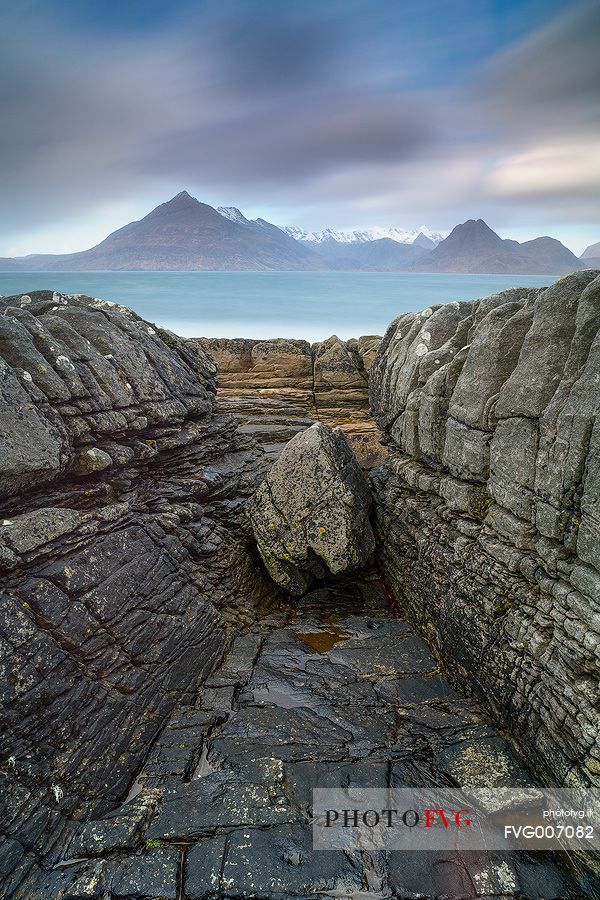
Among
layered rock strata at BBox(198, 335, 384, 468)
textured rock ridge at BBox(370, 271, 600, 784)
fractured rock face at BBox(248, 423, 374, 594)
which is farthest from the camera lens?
layered rock strata at BBox(198, 335, 384, 468)

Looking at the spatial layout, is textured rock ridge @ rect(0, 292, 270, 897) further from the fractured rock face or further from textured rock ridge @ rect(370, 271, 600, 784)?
textured rock ridge @ rect(370, 271, 600, 784)

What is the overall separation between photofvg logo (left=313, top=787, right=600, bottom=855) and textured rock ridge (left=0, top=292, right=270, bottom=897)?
374 centimetres

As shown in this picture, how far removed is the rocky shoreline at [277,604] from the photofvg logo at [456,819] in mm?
A: 273

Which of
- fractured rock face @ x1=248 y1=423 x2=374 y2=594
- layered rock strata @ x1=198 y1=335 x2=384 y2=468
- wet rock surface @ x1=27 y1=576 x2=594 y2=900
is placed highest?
layered rock strata @ x1=198 y1=335 x2=384 y2=468

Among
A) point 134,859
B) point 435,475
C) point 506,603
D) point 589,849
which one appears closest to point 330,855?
point 134,859

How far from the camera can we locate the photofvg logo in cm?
756

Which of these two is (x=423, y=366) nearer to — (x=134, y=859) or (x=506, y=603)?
(x=506, y=603)

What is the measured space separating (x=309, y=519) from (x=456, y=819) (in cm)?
759

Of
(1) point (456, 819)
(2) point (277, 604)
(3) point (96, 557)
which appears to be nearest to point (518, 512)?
(1) point (456, 819)

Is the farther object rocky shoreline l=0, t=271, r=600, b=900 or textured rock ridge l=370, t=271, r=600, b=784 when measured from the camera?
textured rock ridge l=370, t=271, r=600, b=784

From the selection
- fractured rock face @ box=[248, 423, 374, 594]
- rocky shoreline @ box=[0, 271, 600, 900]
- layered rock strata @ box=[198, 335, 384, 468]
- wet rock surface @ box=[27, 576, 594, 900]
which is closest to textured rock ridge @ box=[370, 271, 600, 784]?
rocky shoreline @ box=[0, 271, 600, 900]

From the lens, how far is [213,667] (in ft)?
38.2

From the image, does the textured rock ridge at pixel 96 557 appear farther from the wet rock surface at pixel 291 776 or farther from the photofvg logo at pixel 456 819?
the photofvg logo at pixel 456 819

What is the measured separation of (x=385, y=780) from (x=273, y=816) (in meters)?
1.99
